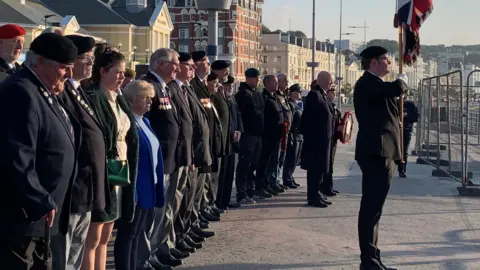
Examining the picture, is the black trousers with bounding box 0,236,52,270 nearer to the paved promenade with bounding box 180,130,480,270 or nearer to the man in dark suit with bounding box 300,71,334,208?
the paved promenade with bounding box 180,130,480,270

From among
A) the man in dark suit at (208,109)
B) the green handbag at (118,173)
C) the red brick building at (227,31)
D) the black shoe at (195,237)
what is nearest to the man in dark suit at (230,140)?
the man in dark suit at (208,109)

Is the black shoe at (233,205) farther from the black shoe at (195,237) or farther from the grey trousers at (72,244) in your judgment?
the grey trousers at (72,244)

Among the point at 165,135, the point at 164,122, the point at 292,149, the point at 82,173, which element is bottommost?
the point at 292,149

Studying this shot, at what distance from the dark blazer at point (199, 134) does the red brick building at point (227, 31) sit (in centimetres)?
10234

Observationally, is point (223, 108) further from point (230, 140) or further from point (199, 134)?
point (199, 134)

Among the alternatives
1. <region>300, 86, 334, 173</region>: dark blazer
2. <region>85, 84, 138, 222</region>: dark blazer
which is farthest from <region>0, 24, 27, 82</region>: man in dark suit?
<region>300, 86, 334, 173</region>: dark blazer

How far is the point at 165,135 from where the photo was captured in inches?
293

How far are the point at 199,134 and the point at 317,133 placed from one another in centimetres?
384

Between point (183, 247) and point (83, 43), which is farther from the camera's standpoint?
point (183, 247)

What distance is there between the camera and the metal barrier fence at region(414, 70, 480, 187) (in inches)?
584

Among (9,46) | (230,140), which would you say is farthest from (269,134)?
(9,46)

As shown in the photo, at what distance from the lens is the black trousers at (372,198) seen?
7.38 metres

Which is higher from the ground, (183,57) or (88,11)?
(88,11)

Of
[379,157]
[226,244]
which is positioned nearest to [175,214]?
[226,244]
